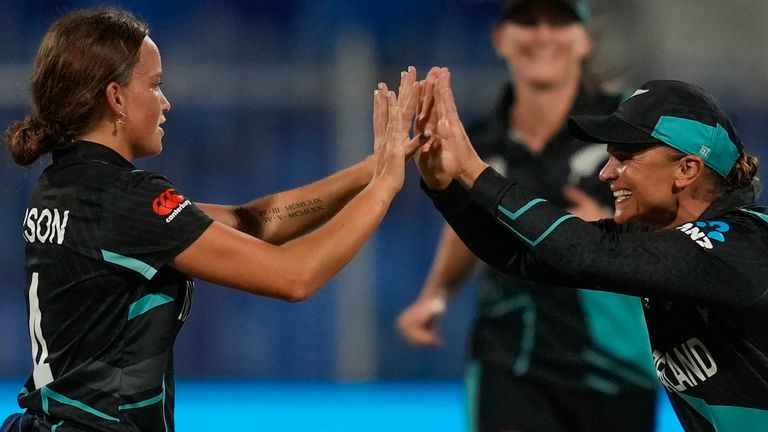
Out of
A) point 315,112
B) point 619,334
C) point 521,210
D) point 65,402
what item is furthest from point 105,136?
point 315,112

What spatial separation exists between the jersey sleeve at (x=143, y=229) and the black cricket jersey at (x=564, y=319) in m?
1.69

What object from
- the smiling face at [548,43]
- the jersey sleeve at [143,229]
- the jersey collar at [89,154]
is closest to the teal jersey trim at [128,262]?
the jersey sleeve at [143,229]

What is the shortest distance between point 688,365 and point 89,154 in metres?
1.39

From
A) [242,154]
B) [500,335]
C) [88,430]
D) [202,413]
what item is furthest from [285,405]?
[88,430]

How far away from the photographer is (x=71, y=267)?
2.41 metres

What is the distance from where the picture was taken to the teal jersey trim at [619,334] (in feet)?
12.6

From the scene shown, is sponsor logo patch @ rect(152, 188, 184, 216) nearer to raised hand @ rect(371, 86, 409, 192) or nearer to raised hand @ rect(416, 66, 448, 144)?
raised hand @ rect(371, 86, 409, 192)

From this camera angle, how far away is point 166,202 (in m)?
2.38

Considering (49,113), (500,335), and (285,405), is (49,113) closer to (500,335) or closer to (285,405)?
(500,335)

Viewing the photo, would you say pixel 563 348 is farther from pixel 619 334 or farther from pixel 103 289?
pixel 103 289

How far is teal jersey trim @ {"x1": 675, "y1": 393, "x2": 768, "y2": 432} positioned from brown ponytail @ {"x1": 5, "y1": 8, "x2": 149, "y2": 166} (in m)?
1.48

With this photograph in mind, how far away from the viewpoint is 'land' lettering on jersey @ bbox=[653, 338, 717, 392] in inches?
103

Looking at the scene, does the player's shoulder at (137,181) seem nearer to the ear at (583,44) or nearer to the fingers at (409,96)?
the fingers at (409,96)

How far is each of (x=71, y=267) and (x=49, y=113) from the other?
0.34 m
